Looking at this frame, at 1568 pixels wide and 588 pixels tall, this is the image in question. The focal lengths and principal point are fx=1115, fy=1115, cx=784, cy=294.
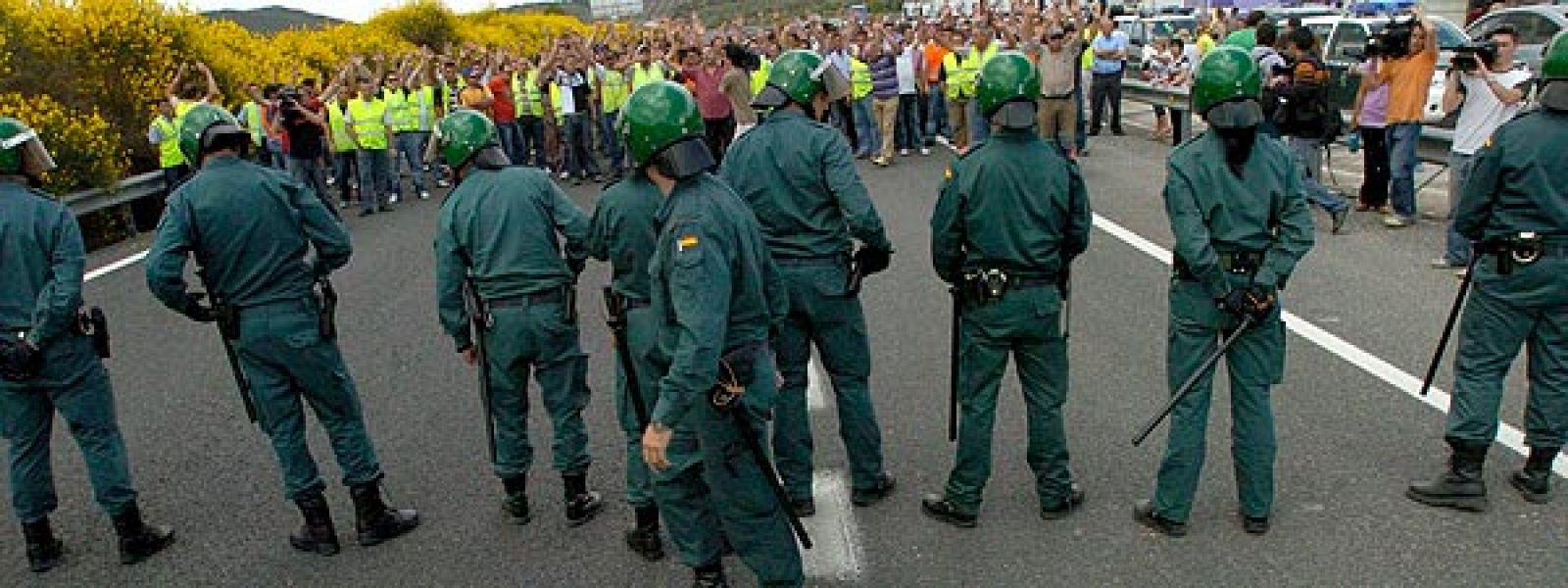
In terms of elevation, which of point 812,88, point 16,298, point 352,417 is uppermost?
point 812,88

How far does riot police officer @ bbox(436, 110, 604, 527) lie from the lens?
463 centimetres

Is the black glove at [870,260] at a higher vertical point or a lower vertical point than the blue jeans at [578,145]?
higher

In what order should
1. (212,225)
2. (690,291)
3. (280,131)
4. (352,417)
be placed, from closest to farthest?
(690,291) < (212,225) < (352,417) < (280,131)

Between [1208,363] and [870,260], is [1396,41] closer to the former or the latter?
[1208,363]

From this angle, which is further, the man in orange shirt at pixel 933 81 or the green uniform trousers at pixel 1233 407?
the man in orange shirt at pixel 933 81

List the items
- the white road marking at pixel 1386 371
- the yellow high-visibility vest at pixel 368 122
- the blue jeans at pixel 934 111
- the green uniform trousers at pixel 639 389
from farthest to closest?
the blue jeans at pixel 934 111 < the yellow high-visibility vest at pixel 368 122 < the white road marking at pixel 1386 371 < the green uniform trousers at pixel 639 389

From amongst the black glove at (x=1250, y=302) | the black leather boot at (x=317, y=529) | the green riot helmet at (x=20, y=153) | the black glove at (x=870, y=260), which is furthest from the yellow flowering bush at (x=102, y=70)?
the black glove at (x=1250, y=302)

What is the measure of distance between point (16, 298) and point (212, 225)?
36.6 inches

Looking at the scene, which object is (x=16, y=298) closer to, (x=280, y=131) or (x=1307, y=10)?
(x=280, y=131)

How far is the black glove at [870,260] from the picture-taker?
4.73m

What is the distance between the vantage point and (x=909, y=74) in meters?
15.2

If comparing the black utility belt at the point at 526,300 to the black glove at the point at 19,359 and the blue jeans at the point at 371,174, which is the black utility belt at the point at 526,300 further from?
the blue jeans at the point at 371,174

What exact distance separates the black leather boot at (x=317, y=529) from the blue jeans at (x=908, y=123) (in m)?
11.9

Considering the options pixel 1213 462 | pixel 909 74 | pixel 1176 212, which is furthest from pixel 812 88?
pixel 909 74
